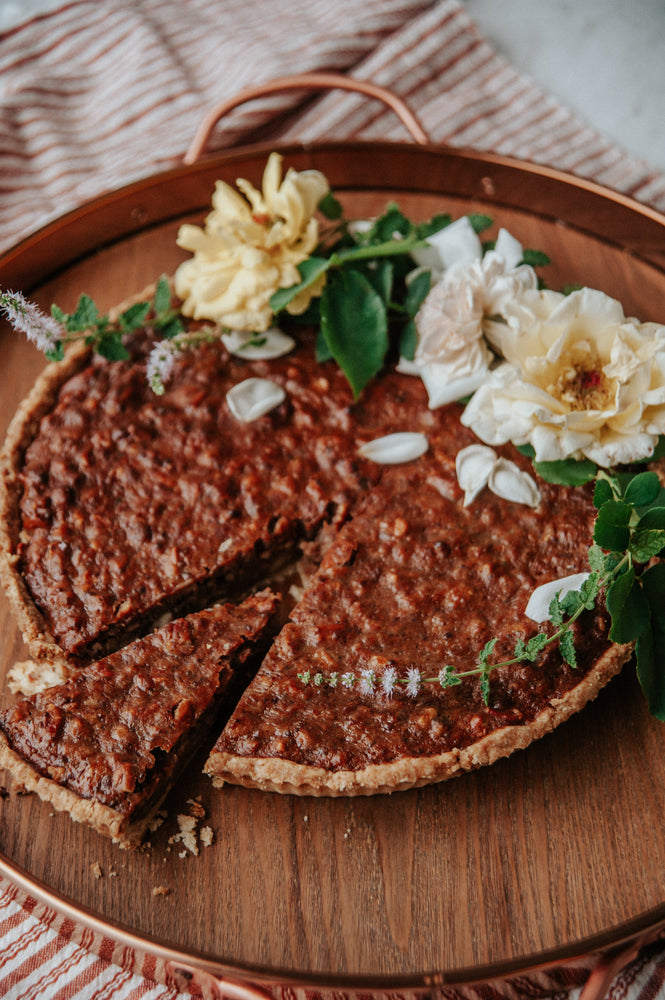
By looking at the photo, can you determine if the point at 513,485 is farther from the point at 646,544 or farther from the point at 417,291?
the point at 417,291

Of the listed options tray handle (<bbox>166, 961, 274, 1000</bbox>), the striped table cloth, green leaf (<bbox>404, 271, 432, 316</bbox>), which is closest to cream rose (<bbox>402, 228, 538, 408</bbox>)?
green leaf (<bbox>404, 271, 432, 316</bbox>)

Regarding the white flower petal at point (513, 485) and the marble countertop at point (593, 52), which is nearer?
the white flower petal at point (513, 485)

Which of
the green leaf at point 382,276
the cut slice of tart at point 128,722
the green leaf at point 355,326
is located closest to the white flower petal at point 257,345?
the green leaf at point 355,326

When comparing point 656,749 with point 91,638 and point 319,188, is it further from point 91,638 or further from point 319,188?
point 319,188

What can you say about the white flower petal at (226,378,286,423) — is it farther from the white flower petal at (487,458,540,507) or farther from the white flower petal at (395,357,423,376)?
the white flower petal at (487,458,540,507)

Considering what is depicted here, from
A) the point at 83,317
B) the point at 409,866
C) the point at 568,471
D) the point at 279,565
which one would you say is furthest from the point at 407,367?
the point at 409,866

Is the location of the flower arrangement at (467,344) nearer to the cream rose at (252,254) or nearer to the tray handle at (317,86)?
the cream rose at (252,254)

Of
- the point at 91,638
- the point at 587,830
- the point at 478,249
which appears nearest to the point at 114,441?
the point at 91,638
